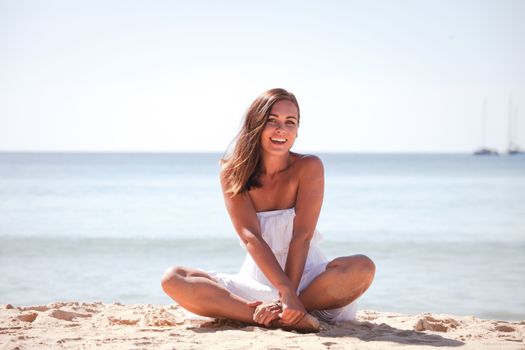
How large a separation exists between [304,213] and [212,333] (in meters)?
0.94

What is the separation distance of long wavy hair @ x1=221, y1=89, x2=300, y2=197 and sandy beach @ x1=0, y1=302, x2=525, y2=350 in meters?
0.92

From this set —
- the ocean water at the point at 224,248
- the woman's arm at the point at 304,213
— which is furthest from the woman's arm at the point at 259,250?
the ocean water at the point at 224,248

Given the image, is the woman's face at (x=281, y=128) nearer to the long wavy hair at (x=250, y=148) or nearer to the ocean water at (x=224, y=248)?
the long wavy hair at (x=250, y=148)

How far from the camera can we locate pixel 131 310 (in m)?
5.38

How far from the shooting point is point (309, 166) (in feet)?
14.3

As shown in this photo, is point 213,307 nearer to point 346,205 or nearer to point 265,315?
point 265,315

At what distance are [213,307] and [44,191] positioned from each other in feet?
81.9

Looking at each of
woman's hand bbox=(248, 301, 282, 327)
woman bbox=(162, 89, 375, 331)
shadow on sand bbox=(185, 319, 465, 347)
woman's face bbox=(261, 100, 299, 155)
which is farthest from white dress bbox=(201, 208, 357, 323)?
woman's face bbox=(261, 100, 299, 155)

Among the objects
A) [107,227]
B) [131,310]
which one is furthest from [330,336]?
[107,227]

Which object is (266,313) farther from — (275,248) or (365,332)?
(365,332)

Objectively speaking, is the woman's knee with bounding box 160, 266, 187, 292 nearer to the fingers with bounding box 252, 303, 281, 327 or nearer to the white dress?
the white dress

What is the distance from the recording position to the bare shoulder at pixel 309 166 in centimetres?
434

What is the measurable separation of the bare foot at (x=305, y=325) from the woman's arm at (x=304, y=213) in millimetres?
194

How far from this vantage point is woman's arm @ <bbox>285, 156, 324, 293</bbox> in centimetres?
409
